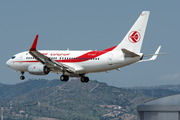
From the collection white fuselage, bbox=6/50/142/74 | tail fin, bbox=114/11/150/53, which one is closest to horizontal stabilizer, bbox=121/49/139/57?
white fuselage, bbox=6/50/142/74

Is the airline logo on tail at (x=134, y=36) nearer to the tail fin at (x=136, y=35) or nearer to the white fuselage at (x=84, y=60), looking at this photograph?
the tail fin at (x=136, y=35)

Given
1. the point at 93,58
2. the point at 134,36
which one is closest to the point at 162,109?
the point at 134,36

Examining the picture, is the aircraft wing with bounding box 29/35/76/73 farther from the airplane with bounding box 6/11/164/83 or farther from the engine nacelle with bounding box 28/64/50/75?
the engine nacelle with bounding box 28/64/50/75

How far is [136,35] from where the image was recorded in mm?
71188

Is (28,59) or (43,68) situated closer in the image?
(43,68)

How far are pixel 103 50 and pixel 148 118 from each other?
20.2 metres

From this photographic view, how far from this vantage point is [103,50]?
74.0 metres

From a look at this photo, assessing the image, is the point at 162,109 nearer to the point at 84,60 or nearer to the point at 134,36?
the point at 134,36

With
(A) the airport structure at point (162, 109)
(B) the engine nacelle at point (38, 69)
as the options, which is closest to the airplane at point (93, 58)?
(B) the engine nacelle at point (38, 69)

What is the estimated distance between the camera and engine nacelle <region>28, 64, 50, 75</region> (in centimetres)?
7169

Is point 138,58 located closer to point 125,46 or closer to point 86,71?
point 125,46

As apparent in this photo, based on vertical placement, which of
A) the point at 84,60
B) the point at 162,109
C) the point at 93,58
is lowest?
the point at 162,109

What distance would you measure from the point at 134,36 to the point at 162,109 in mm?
19855

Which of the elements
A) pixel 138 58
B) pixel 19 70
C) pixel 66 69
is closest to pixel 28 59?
pixel 19 70
